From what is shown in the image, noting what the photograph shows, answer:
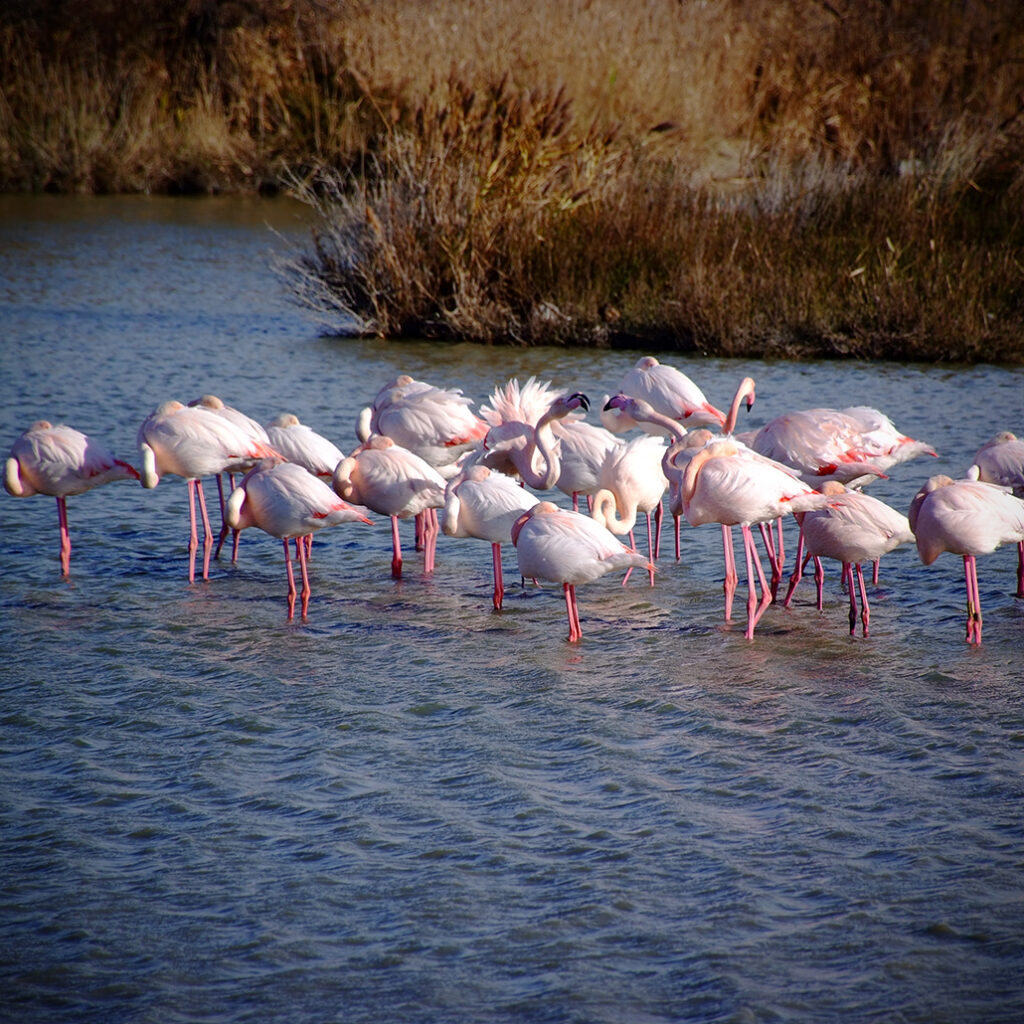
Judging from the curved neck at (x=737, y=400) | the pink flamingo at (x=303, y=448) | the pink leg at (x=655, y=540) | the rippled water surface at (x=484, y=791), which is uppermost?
the curved neck at (x=737, y=400)

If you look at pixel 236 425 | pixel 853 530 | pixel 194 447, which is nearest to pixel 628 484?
pixel 853 530

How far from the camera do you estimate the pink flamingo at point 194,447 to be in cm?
662

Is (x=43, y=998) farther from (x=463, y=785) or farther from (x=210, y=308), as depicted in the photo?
(x=210, y=308)

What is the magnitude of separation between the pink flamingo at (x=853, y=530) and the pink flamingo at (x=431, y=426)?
2189 mm

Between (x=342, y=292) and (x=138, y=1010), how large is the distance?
10.1m


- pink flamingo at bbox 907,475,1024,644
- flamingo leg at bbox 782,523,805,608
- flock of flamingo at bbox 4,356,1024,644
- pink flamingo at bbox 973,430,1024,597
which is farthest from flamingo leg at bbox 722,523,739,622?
pink flamingo at bbox 973,430,1024,597

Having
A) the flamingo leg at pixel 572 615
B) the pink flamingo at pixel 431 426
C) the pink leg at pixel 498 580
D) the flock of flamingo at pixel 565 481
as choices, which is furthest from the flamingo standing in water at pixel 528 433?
the flamingo leg at pixel 572 615

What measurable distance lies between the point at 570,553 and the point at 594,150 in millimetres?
8894

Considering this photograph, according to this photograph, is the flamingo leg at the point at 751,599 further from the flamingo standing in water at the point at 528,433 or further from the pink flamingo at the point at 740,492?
the flamingo standing in water at the point at 528,433

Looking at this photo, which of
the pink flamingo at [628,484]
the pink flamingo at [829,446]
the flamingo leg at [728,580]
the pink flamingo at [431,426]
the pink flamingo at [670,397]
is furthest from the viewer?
the pink flamingo at [670,397]

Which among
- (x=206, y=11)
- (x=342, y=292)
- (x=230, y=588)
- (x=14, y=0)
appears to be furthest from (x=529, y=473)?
(x=14, y=0)

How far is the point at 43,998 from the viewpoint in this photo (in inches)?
130

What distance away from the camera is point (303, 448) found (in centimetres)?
696

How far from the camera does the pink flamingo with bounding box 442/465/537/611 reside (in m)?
6.09
